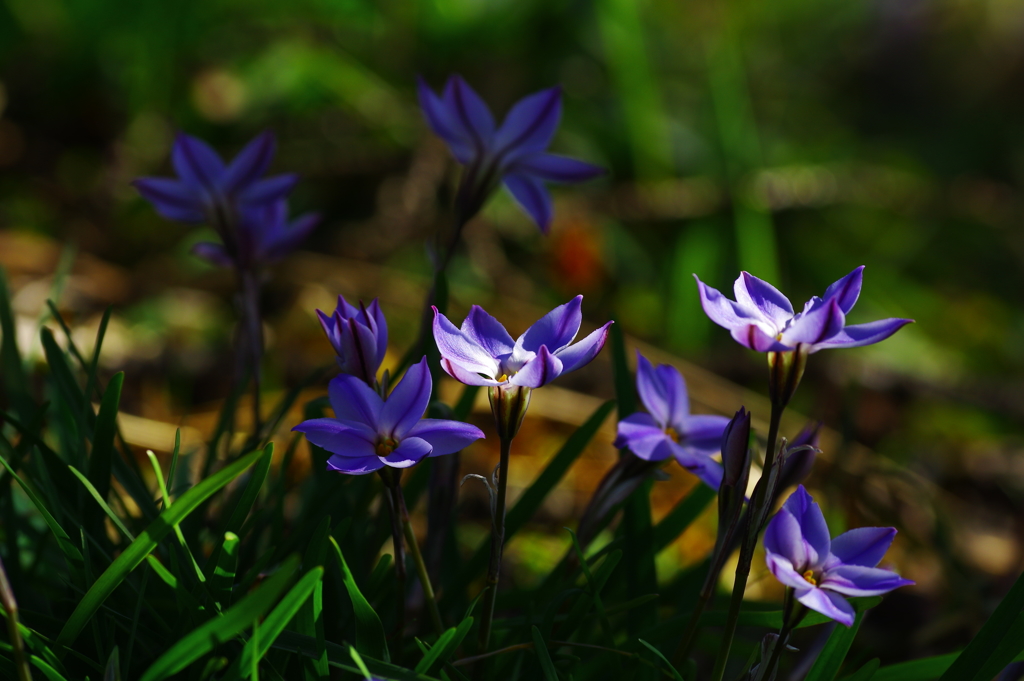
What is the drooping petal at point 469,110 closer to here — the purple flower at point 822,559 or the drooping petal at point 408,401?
the drooping petal at point 408,401

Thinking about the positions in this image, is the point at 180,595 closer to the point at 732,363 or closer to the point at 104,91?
the point at 732,363

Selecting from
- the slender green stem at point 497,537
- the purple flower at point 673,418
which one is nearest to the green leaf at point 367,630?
the slender green stem at point 497,537

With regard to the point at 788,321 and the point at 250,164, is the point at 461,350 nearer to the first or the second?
the point at 788,321

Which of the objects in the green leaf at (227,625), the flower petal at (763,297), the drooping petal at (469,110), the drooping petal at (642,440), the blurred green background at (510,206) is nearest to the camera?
the green leaf at (227,625)

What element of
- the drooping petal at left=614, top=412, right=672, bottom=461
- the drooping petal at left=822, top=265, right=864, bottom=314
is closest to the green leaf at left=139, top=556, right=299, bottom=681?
the drooping petal at left=614, top=412, right=672, bottom=461

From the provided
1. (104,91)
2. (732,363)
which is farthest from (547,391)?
(104,91)

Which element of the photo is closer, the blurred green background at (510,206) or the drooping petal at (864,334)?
the drooping petal at (864,334)

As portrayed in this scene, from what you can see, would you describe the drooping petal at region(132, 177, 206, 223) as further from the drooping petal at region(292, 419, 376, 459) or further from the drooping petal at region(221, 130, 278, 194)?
the drooping petal at region(292, 419, 376, 459)
